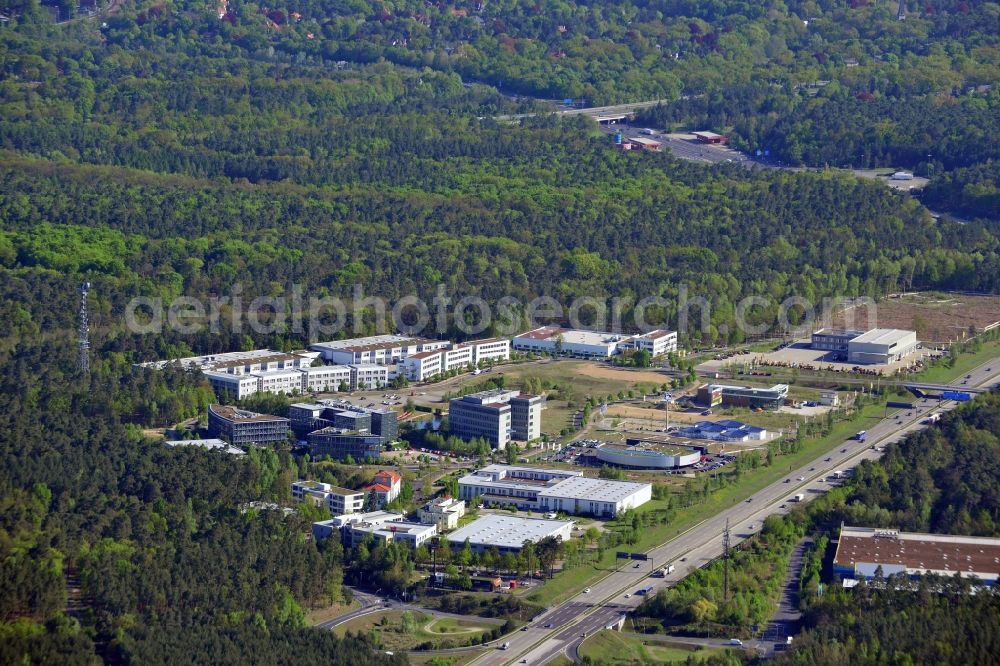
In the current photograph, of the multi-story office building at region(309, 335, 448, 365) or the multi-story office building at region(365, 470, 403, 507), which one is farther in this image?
the multi-story office building at region(309, 335, 448, 365)

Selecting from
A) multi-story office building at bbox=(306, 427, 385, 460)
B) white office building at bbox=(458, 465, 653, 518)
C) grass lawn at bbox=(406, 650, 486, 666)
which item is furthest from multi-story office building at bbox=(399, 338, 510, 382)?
grass lawn at bbox=(406, 650, 486, 666)

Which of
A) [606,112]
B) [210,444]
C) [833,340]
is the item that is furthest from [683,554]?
[606,112]

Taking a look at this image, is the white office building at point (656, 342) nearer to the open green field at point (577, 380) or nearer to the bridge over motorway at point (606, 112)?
the open green field at point (577, 380)

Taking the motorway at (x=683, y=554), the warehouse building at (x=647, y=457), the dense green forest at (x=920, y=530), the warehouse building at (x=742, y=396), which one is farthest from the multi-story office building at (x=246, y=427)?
the dense green forest at (x=920, y=530)

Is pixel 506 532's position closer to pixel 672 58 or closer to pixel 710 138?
pixel 710 138

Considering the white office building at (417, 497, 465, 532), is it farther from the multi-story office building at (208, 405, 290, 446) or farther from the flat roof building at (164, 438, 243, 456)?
the multi-story office building at (208, 405, 290, 446)

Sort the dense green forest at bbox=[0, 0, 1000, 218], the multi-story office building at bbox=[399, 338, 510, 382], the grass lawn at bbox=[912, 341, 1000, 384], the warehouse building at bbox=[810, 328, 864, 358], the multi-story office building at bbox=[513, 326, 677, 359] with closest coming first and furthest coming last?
the multi-story office building at bbox=[399, 338, 510, 382], the grass lawn at bbox=[912, 341, 1000, 384], the multi-story office building at bbox=[513, 326, 677, 359], the warehouse building at bbox=[810, 328, 864, 358], the dense green forest at bbox=[0, 0, 1000, 218]
